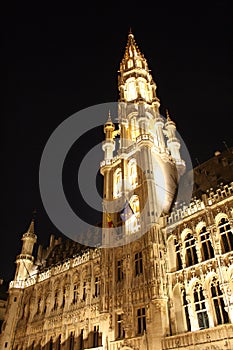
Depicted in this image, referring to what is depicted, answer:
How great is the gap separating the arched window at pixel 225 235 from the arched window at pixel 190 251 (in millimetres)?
2522

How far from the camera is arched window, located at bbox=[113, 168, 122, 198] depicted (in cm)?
3522

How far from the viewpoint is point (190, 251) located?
85.0 ft

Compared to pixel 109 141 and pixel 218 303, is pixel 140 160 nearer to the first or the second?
pixel 109 141

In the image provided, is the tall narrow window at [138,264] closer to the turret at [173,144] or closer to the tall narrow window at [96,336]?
the tall narrow window at [96,336]

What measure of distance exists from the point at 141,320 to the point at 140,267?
4.24 metres

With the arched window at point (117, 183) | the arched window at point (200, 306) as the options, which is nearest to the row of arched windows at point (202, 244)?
the arched window at point (200, 306)

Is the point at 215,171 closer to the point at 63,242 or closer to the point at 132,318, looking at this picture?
the point at 132,318

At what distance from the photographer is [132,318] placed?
1005 inches

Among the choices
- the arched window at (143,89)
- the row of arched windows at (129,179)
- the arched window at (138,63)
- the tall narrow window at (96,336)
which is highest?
the arched window at (138,63)

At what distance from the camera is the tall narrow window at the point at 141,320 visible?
25072mm

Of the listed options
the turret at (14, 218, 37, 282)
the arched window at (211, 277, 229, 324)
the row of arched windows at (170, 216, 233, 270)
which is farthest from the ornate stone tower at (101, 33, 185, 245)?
the turret at (14, 218, 37, 282)

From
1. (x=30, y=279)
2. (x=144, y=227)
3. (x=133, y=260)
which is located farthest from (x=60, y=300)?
(x=144, y=227)

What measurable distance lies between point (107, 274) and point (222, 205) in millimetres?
12231

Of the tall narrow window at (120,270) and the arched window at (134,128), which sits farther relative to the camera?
the arched window at (134,128)
